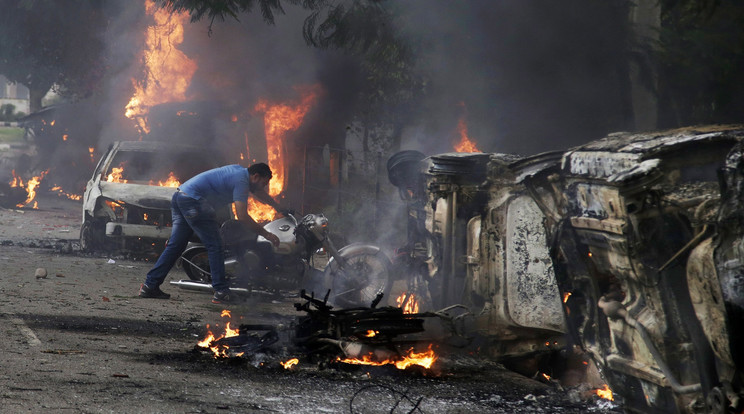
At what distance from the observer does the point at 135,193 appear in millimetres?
9977

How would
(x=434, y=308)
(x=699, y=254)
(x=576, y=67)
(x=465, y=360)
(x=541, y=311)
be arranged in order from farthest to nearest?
1. (x=576, y=67)
2. (x=434, y=308)
3. (x=465, y=360)
4. (x=541, y=311)
5. (x=699, y=254)

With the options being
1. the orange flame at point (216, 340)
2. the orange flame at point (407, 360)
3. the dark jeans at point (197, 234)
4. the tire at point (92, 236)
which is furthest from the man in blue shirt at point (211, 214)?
the tire at point (92, 236)

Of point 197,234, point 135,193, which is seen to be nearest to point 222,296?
point 197,234

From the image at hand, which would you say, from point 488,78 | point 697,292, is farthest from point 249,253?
point 488,78

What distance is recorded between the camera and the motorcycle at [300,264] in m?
7.61

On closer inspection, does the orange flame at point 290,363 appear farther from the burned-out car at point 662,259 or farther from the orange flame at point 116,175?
the orange flame at point 116,175

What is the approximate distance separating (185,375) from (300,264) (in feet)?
10.7

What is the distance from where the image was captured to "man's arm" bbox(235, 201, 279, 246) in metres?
7.30

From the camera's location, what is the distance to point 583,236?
390cm

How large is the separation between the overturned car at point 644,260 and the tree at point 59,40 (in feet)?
61.4

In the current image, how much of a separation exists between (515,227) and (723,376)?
6.83 feet

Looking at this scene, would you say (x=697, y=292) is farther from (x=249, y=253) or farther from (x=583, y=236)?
(x=249, y=253)

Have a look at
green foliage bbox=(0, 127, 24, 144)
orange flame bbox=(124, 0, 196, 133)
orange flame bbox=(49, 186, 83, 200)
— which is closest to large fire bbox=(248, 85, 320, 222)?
orange flame bbox=(124, 0, 196, 133)

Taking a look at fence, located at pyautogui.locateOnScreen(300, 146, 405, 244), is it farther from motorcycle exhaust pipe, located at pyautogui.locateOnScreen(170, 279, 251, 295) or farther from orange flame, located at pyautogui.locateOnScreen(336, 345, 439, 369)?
orange flame, located at pyautogui.locateOnScreen(336, 345, 439, 369)
